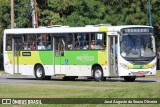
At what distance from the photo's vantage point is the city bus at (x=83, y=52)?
34.0 m

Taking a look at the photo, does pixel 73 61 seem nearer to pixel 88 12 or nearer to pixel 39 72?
pixel 39 72

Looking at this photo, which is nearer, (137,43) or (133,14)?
(137,43)

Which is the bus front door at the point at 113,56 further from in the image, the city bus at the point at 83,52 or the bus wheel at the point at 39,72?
the bus wheel at the point at 39,72

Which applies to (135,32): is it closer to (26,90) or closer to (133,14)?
(26,90)

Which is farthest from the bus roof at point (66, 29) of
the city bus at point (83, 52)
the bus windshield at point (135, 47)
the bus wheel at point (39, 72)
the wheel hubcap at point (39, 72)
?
the wheel hubcap at point (39, 72)

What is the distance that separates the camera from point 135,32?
34219mm

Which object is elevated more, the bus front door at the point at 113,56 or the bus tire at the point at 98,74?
the bus front door at the point at 113,56

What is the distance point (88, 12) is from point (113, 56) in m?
23.9

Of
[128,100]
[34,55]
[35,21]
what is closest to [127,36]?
[34,55]

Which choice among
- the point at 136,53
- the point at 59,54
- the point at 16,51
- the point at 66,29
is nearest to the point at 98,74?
the point at 136,53

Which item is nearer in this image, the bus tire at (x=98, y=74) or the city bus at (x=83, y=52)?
the city bus at (x=83, y=52)

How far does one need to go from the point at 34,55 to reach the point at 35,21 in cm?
1626

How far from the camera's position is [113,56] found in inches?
1358

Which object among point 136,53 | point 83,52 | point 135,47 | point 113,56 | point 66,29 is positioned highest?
point 66,29
